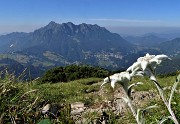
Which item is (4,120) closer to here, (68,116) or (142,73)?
(68,116)

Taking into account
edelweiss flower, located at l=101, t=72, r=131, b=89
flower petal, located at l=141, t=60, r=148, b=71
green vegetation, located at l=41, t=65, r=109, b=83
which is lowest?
green vegetation, located at l=41, t=65, r=109, b=83

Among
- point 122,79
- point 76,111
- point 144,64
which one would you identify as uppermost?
point 144,64

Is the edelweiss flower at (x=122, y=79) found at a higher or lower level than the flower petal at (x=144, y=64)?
lower

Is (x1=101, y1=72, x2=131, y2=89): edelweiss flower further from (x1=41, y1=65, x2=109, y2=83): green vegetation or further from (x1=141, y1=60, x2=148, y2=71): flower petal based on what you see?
(x1=41, y1=65, x2=109, y2=83): green vegetation

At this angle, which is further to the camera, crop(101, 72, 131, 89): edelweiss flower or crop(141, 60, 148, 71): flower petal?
crop(101, 72, 131, 89): edelweiss flower

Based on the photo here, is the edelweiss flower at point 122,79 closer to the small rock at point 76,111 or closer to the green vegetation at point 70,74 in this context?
the small rock at point 76,111

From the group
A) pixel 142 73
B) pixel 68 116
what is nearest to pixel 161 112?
pixel 68 116

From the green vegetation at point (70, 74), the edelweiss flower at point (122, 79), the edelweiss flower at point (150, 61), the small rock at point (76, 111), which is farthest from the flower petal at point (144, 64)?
the green vegetation at point (70, 74)

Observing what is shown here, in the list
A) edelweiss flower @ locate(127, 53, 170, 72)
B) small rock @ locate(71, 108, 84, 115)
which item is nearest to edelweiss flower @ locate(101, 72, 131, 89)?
edelweiss flower @ locate(127, 53, 170, 72)

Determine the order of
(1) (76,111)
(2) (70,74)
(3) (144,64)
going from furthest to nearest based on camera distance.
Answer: (2) (70,74) → (1) (76,111) → (3) (144,64)

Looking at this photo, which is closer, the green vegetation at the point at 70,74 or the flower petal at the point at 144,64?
the flower petal at the point at 144,64

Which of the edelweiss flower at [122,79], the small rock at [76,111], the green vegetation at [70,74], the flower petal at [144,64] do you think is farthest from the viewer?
the green vegetation at [70,74]

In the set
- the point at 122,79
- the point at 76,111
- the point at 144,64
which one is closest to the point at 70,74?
the point at 76,111

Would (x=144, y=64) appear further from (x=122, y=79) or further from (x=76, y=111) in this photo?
(x=76, y=111)
